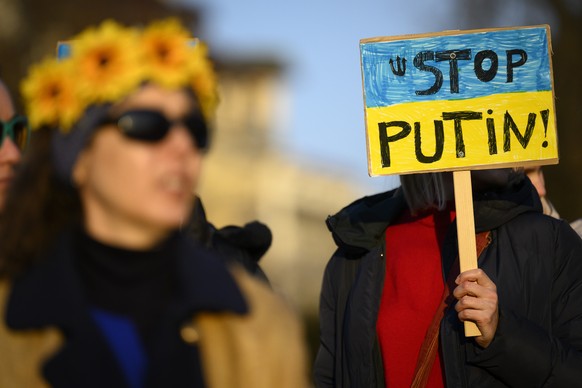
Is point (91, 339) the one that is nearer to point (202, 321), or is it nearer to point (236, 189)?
point (202, 321)

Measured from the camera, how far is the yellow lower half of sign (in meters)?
4.82

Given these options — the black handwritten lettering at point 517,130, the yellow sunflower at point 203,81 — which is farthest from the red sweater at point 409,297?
the yellow sunflower at point 203,81

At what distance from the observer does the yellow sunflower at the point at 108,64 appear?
3.20m

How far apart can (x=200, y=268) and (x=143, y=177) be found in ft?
0.95

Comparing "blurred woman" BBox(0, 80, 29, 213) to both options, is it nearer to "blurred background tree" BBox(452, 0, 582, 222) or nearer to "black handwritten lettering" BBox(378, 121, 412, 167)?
"black handwritten lettering" BBox(378, 121, 412, 167)

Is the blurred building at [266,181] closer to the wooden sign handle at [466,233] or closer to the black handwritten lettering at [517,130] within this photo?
the black handwritten lettering at [517,130]

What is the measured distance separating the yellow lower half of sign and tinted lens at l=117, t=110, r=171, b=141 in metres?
1.80

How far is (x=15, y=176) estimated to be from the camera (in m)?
3.44

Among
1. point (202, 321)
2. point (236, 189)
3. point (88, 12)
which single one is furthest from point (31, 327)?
point (236, 189)

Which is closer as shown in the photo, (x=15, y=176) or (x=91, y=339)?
(x=91, y=339)

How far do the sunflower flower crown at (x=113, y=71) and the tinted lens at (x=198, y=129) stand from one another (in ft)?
0.18

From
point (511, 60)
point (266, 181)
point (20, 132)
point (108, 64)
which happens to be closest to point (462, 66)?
point (511, 60)

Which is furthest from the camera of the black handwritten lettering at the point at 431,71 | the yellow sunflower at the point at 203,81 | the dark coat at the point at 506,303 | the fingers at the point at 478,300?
the black handwritten lettering at the point at 431,71

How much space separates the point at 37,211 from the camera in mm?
3346
